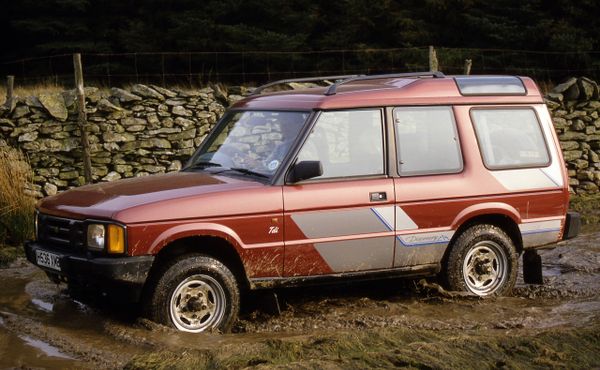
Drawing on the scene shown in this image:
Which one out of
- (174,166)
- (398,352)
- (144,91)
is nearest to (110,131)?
(144,91)

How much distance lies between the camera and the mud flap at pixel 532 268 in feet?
28.2

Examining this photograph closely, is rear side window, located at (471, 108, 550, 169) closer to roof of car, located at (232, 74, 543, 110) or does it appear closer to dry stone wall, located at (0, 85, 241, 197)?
roof of car, located at (232, 74, 543, 110)

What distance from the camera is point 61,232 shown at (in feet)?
22.6

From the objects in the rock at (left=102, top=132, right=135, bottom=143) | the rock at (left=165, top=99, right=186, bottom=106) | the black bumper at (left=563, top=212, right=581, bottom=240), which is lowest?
the black bumper at (left=563, top=212, right=581, bottom=240)

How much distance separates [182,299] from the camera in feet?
21.9

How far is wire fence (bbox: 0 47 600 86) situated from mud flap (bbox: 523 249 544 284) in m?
14.7

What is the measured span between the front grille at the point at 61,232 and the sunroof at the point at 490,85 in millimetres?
3560

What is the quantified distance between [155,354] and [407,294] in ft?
10.7

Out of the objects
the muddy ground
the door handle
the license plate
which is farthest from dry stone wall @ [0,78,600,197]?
the door handle

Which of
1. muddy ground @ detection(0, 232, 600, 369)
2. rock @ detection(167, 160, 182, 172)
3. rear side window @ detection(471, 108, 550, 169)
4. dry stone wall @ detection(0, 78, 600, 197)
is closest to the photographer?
muddy ground @ detection(0, 232, 600, 369)

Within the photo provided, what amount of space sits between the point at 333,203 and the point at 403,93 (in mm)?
1257

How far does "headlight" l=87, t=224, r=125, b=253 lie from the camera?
21.0 feet

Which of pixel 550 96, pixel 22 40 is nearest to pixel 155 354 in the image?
pixel 550 96

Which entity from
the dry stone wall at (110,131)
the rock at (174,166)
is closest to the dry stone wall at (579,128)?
the dry stone wall at (110,131)
